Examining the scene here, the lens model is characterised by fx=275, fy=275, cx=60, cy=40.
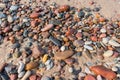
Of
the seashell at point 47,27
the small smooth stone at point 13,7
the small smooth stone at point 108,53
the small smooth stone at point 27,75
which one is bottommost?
the small smooth stone at point 27,75

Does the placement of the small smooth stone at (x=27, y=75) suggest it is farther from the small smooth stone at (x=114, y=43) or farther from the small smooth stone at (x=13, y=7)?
the small smooth stone at (x=13, y=7)

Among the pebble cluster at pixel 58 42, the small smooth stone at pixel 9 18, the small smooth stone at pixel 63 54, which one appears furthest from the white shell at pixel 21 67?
the small smooth stone at pixel 9 18

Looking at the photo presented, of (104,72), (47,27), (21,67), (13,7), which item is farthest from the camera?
(13,7)

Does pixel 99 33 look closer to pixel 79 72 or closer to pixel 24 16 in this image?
pixel 79 72

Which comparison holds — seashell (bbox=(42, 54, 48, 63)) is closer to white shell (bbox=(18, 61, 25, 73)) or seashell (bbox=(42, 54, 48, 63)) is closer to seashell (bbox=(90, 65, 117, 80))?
white shell (bbox=(18, 61, 25, 73))

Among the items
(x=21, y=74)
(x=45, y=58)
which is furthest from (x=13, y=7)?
(x=21, y=74)

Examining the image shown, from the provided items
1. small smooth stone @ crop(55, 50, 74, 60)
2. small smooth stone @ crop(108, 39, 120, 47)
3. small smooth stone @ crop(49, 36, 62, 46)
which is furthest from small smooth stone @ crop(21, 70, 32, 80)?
small smooth stone @ crop(108, 39, 120, 47)

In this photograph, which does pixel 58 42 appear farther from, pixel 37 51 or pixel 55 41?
pixel 37 51
